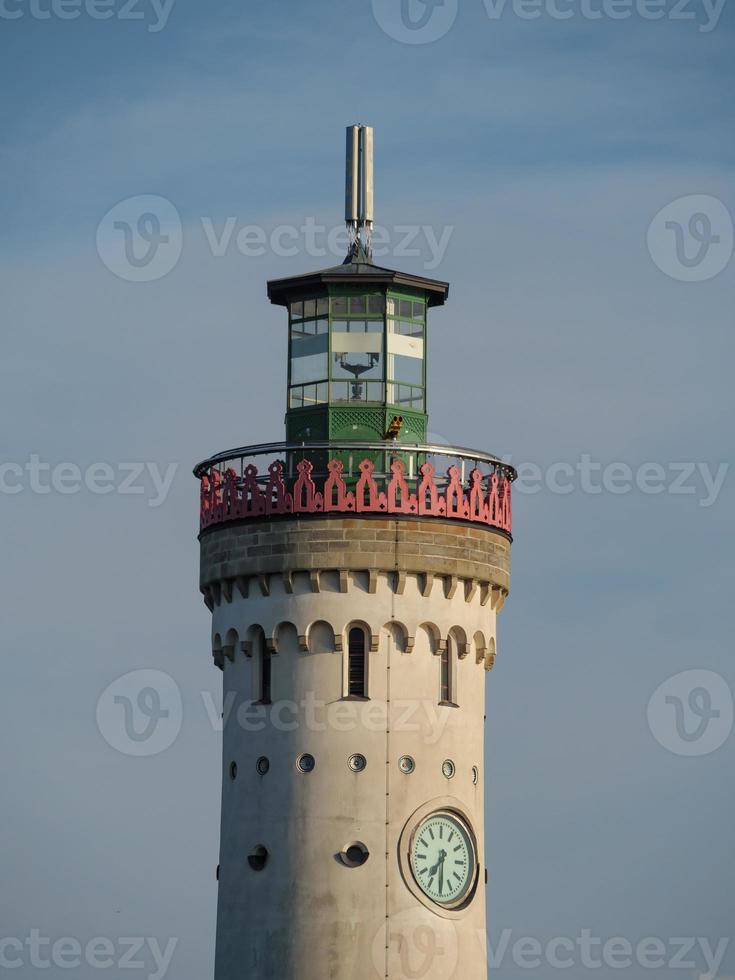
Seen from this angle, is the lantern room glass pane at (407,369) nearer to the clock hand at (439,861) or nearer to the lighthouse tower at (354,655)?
the lighthouse tower at (354,655)

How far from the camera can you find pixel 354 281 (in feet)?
312

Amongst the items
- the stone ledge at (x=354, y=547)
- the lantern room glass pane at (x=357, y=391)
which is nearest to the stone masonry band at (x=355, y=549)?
the stone ledge at (x=354, y=547)

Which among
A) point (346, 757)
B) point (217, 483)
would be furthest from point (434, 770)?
point (217, 483)

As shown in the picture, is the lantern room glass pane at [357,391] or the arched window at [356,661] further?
the lantern room glass pane at [357,391]

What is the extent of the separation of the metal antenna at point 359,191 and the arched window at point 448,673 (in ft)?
37.4

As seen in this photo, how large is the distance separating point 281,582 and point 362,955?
10367 millimetres

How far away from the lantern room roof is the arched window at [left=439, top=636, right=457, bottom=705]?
9753mm

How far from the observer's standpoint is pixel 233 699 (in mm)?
94938

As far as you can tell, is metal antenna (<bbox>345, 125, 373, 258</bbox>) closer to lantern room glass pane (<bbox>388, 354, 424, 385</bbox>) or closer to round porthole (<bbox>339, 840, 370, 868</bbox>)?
lantern room glass pane (<bbox>388, 354, 424, 385</bbox>)

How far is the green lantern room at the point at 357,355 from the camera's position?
311 ft

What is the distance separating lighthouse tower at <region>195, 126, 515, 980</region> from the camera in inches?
3627

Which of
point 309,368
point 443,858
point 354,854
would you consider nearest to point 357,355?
point 309,368

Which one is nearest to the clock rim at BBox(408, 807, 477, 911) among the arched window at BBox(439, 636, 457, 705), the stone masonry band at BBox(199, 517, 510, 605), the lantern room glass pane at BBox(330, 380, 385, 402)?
the arched window at BBox(439, 636, 457, 705)

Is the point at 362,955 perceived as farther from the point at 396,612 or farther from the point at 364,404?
the point at 364,404
